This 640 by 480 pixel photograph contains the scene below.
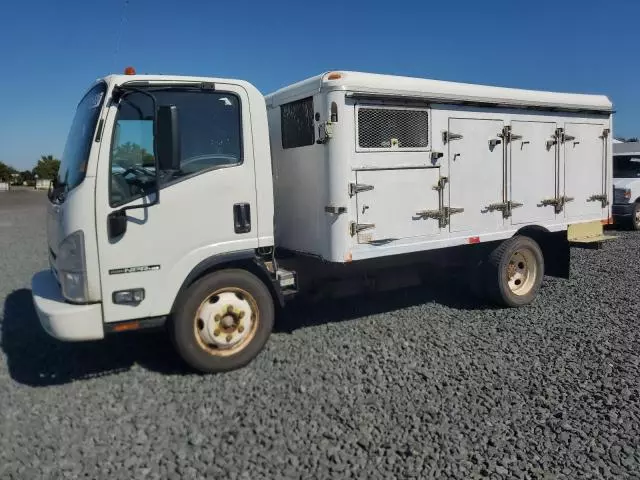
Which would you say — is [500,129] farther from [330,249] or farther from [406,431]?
[406,431]

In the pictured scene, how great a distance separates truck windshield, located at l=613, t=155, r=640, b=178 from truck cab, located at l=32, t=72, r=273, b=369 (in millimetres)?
13725

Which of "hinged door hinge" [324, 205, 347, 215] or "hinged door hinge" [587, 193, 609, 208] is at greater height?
"hinged door hinge" [324, 205, 347, 215]

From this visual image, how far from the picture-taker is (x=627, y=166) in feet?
51.8

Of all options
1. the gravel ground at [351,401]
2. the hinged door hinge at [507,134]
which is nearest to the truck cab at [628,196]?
the gravel ground at [351,401]

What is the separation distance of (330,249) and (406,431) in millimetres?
1949

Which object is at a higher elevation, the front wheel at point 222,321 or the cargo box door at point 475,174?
the cargo box door at point 475,174

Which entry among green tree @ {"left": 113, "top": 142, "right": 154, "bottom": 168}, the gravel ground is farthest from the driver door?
the gravel ground

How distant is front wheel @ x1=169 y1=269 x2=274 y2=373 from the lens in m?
4.87

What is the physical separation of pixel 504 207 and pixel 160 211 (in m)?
4.10

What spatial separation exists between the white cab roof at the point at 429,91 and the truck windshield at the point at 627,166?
30.4 feet

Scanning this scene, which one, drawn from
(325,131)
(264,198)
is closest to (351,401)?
(264,198)

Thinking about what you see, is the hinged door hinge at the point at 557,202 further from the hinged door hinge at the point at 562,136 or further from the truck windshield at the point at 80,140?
the truck windshield at the point at 80,140

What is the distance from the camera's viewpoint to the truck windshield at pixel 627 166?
15.5m

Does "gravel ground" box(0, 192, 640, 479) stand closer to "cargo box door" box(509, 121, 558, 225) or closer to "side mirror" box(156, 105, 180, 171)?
"cargo box door" box(509, 121, 558, 225)
